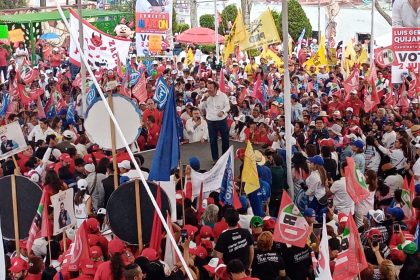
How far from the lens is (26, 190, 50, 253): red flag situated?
8.26 meters

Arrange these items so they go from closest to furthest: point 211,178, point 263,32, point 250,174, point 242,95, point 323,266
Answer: point 323,266
point 211,178
point 250,174
point 242,95
point 263,32

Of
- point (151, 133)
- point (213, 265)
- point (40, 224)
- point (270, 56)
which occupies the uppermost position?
point (270, 56)

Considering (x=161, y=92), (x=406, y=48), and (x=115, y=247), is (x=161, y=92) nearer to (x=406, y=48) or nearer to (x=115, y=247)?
(x=406, y=48)

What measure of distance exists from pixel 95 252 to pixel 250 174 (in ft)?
10.1

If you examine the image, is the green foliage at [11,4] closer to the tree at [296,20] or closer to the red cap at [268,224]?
the tree at [296,20]

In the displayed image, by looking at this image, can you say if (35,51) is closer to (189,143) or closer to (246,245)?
(189,143)

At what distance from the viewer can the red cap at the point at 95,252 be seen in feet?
26.4

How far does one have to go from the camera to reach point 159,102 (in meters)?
16.5

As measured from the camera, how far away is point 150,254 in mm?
7746

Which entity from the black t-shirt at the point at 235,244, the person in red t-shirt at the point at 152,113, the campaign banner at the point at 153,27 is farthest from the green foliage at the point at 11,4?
the black t-shirt at the point at 235,244

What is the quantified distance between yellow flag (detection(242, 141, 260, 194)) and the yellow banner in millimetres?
8665

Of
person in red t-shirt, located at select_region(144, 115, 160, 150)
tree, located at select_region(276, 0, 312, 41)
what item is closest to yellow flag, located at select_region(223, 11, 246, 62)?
person in red t-shirt, located at select_region(144, 115, 160, 150)

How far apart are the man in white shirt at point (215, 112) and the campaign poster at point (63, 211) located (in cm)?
540

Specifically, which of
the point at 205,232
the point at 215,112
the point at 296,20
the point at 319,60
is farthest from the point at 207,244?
the point at 296,20
